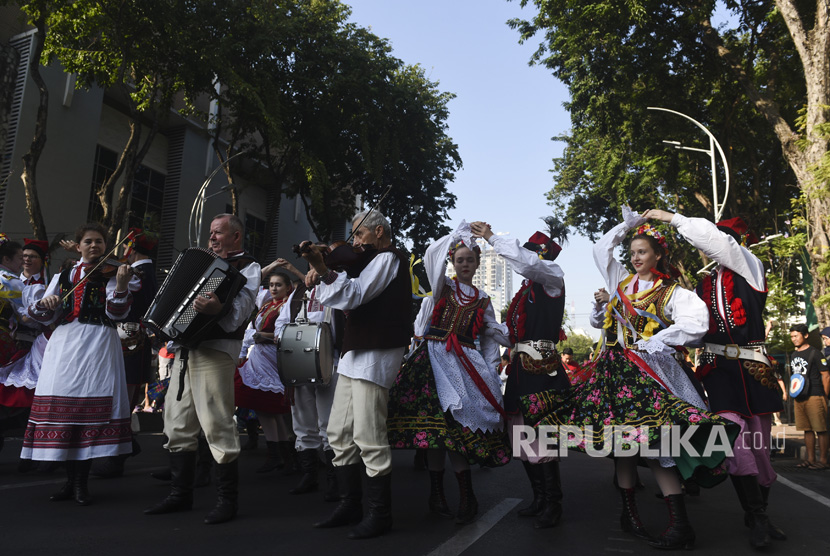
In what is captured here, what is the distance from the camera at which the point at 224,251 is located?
16.5 ft

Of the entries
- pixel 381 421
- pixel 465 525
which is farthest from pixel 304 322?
pixel 465 525

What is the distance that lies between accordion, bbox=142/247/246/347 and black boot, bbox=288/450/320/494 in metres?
1.91

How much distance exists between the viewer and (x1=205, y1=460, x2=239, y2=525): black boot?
180 inches

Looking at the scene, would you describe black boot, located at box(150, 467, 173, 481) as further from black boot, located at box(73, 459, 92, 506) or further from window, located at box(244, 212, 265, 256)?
window, located at box(244, 212, 265, 256)

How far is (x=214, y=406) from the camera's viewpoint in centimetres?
478

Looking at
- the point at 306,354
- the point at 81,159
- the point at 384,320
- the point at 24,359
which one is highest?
the point at 81,159

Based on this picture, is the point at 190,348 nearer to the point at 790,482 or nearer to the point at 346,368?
the point at 346,368

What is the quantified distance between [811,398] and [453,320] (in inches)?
265

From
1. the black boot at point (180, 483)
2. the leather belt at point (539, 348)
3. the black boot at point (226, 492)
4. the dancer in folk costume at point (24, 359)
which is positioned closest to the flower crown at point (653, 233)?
the leather belt at point (539, 348)

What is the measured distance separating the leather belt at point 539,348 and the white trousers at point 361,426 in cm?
119

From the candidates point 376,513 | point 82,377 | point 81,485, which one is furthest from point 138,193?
point 376,513

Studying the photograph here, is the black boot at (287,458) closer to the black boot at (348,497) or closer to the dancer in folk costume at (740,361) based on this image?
the black boot at (348,497)

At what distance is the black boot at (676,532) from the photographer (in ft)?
13.6

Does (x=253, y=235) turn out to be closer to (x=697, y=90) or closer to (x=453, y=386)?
(x=697, y=90)
